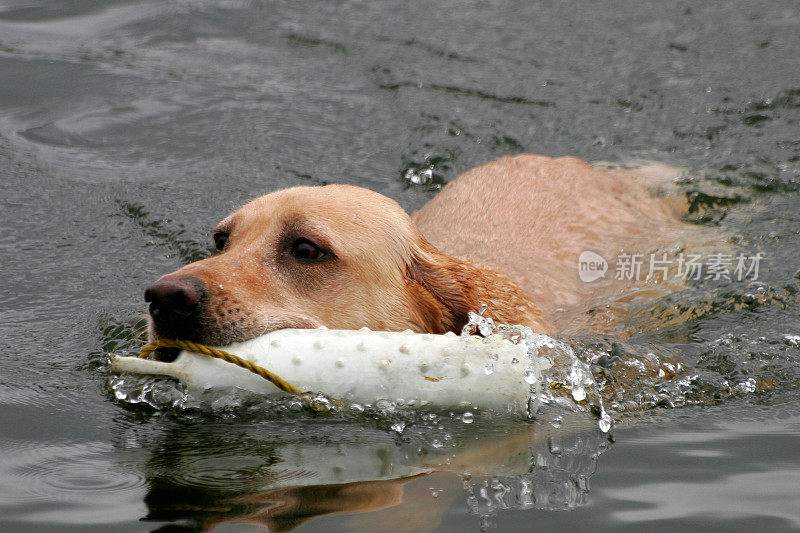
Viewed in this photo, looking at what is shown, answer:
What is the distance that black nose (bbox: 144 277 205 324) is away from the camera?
3.74m

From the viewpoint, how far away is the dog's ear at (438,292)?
4719 mm

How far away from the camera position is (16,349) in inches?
198

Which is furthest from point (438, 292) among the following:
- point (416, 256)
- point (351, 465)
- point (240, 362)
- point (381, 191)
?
point (381, 191)

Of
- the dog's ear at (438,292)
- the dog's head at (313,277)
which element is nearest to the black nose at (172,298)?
the dog's head at (313,277)

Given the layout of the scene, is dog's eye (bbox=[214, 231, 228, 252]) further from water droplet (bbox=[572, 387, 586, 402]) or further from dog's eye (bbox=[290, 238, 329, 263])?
water droplet (bbox=[572, 387, 586, 402])

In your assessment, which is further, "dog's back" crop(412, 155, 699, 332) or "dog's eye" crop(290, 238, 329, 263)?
"dog's back" crop(412, 155, 699, 332)

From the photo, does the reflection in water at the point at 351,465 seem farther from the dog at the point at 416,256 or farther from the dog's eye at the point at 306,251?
the dog's eye at the point at 306,251

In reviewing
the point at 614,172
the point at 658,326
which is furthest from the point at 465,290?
the point at 614,172

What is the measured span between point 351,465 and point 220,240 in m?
1.66

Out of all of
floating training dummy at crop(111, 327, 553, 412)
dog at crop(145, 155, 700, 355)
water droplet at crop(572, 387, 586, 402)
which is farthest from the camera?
water droplet at crop(572, 387, 586, 402)

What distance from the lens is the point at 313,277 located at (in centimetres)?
434

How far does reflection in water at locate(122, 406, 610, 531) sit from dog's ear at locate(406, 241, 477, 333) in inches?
32.9

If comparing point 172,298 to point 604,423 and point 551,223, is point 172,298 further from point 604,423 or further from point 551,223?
point 551,223

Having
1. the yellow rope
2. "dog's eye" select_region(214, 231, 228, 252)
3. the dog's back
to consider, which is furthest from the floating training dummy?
the dog's back
